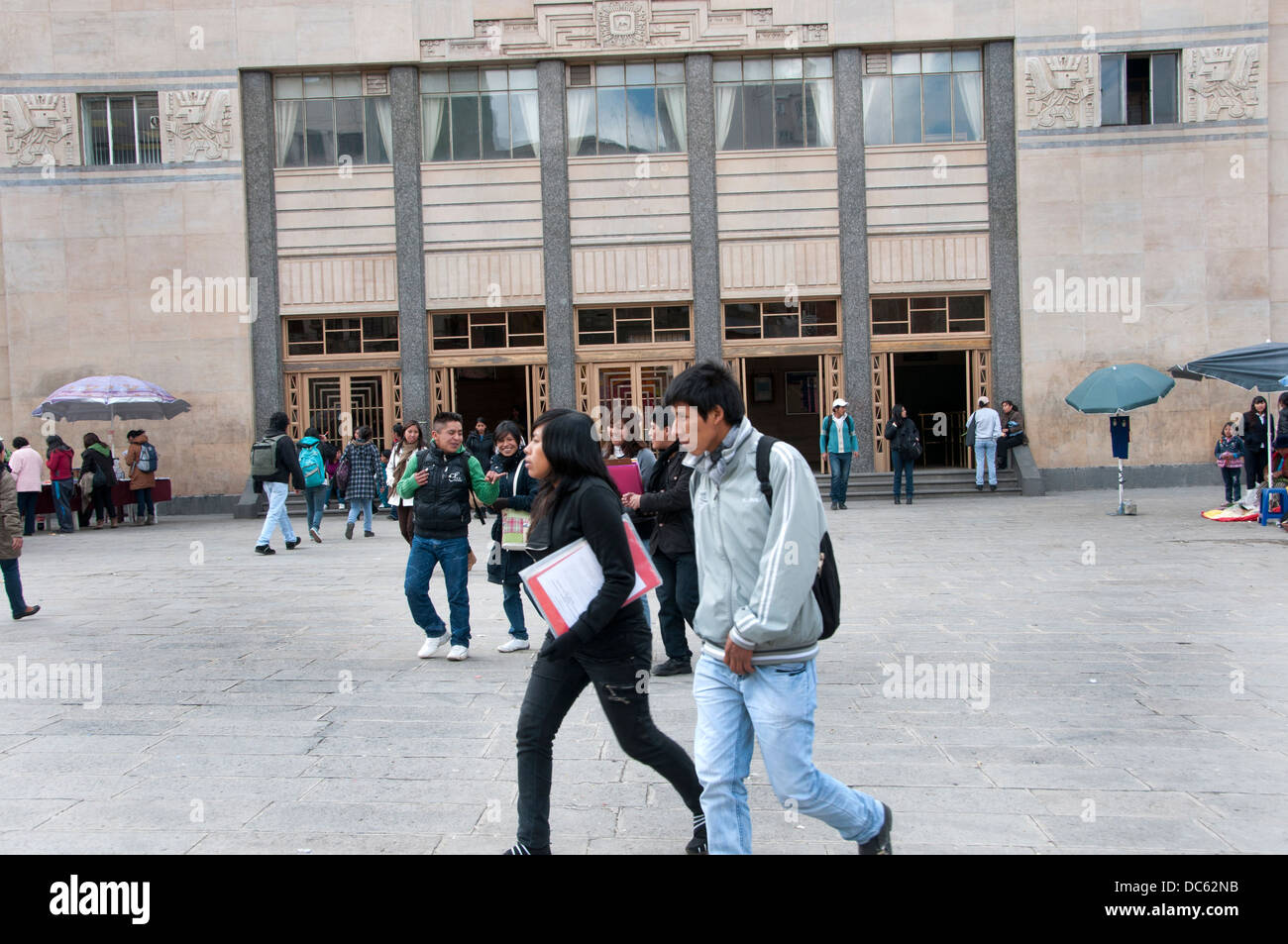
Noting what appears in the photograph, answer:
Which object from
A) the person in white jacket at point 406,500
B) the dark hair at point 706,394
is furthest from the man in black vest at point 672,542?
the dark hair at point 706,394

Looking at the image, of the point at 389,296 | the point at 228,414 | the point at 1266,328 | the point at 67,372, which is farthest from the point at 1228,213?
the point at 67,372

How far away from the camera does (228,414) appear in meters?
22.4

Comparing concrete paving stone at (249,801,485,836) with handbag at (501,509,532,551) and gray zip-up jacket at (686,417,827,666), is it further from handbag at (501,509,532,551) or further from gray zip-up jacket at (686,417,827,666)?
handbag at (501,509,532,551)

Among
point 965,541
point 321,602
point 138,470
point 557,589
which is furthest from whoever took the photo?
point 138,470

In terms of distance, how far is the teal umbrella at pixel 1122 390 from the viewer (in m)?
16.4

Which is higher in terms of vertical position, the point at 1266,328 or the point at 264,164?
the point at 264,164

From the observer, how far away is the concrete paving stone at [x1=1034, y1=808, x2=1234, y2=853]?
4.16 meters

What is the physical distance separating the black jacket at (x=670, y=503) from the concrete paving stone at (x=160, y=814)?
304 cm

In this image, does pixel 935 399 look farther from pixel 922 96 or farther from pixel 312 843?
pixel 312 843

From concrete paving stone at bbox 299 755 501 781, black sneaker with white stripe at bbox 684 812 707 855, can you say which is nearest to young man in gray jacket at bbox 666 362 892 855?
black sneaker with white stripe at bbox 684 812 707 855

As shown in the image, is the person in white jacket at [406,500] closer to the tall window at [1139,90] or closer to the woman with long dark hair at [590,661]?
the woman with long dark hair at [590,661]

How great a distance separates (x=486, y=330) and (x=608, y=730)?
1767 centimetres

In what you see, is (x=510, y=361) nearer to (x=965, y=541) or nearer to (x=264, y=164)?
(x=264, y=164)

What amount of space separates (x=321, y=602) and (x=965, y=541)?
8.19 m
